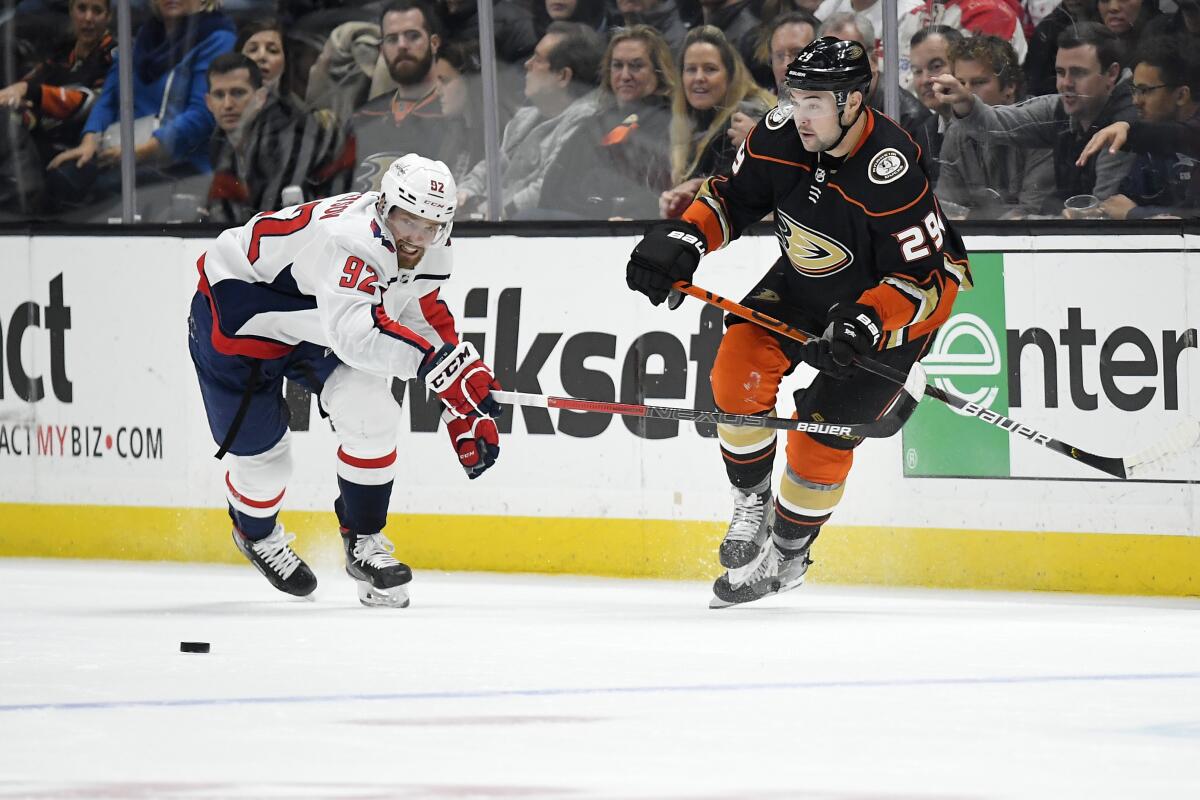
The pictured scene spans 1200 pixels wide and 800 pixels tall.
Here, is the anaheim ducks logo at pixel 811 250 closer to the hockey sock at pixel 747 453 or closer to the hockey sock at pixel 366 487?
the hockey sock at pixel 747 453

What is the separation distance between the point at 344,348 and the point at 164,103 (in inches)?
89.9

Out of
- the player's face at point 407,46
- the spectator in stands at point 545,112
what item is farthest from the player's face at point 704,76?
the player's face at point 407,46

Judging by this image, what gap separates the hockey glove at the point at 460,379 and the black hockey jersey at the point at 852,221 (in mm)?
677

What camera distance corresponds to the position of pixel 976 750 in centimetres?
306

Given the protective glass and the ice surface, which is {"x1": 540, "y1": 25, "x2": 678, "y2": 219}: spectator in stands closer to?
the ice surface

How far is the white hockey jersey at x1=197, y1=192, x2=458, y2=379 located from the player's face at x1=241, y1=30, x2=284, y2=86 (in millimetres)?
1527

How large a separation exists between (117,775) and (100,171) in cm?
439

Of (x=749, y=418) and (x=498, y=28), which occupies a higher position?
(x=498, y=28)

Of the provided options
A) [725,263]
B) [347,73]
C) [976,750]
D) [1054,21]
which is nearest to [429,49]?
[347,73]

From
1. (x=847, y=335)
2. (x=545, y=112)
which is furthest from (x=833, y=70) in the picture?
(x=545, y=112)

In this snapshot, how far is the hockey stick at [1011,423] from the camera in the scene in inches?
197

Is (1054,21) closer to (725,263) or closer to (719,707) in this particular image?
(725,263)

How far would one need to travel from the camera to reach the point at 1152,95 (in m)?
5.53

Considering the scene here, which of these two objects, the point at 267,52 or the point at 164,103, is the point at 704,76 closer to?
the point at 267,52
